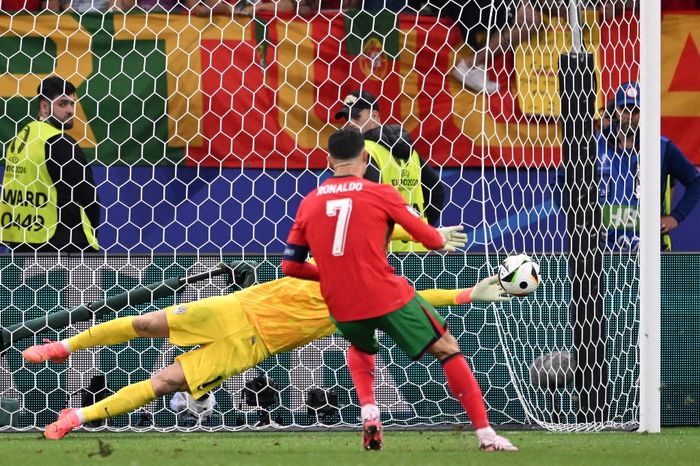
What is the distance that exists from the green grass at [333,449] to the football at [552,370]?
1.50 feet

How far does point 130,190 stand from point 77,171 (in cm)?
146

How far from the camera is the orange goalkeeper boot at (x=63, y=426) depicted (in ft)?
22.4

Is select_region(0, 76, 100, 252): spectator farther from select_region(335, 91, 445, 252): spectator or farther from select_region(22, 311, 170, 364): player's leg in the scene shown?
select_region(335, 91, 445, 252): spectator

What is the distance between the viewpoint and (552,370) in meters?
7.95

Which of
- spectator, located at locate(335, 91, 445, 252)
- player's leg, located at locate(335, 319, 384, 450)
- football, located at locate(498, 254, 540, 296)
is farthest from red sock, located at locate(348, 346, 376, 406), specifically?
spectator, located at locate(335, 91, 445, 252)

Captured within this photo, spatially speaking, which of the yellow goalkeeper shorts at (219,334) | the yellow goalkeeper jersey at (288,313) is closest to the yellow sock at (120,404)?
the yellow goalkeeper shorts at (219,334)

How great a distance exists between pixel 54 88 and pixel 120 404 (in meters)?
2.29

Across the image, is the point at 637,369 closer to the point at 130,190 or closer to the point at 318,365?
the point at 318,365

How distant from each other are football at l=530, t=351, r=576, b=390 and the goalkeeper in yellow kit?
1052 millimetres

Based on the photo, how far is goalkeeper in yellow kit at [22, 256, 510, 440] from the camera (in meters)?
6.94

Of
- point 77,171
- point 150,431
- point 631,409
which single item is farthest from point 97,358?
point 631,409

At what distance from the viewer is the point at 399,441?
689 centimetres

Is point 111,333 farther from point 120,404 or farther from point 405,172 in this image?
point 405,172

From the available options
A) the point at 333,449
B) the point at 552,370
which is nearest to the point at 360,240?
the point at 333,449
